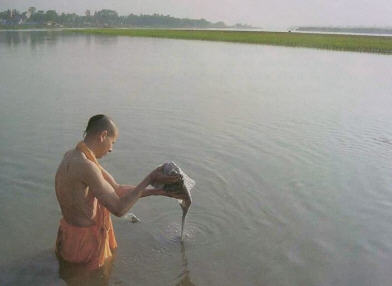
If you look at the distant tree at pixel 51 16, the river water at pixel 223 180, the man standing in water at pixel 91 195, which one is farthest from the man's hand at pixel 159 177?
the distant tree at pixel 51 16

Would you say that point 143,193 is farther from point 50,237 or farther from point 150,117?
point 150,117

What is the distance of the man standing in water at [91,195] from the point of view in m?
3.55

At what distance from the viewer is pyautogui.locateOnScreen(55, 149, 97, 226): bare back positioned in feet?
11.8

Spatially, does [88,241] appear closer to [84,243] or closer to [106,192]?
[84,243]

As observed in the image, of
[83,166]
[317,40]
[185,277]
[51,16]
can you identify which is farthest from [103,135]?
[51,16]

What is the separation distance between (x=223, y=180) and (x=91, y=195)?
3.27m

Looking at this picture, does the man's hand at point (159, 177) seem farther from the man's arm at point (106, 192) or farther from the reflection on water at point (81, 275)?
the reflection on water at point (81, 275)

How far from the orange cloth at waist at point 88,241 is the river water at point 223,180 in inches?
8.6

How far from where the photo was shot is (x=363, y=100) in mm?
13555

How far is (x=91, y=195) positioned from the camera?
12.3ft

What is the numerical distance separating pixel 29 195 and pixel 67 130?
10.8ft

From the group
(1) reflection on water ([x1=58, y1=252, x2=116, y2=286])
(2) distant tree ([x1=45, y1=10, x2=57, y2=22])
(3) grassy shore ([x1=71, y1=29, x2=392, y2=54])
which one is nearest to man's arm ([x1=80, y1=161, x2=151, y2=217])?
(1) reflection on water ([x1=58, y1=252, x2=116, y2=286])

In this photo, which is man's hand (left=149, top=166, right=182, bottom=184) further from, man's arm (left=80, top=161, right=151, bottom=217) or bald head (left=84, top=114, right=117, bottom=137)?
bald head (left=84, top=114, right=117, bottom=137)

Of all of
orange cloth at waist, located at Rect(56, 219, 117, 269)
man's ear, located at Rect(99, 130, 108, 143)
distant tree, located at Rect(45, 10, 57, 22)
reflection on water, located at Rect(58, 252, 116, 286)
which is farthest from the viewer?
distant tree, located at Rect(45, 10, 57, 22)
